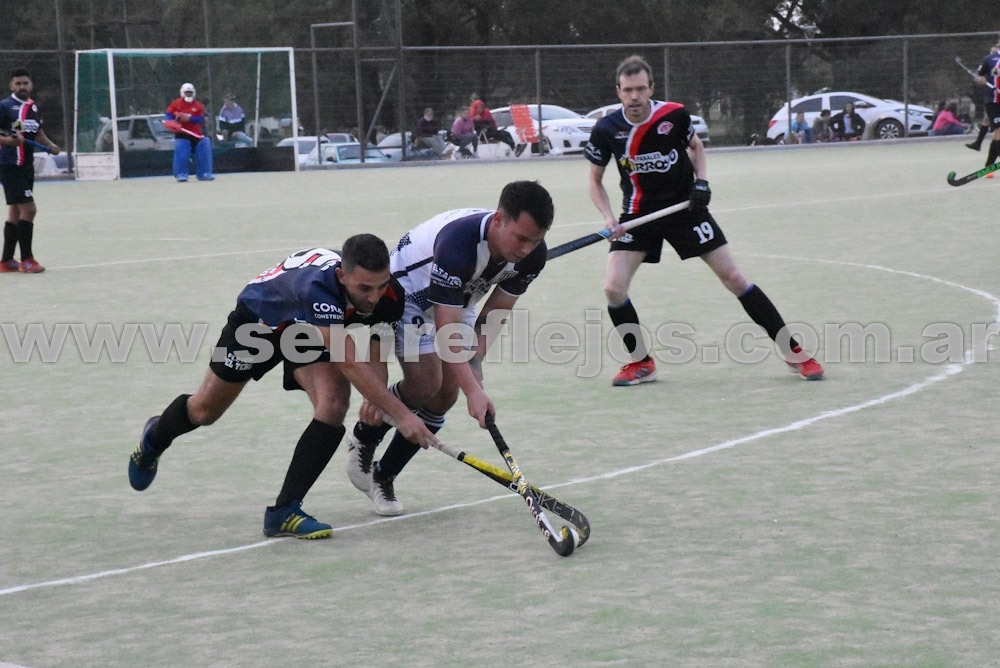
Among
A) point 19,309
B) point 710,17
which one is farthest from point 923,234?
point 710,17

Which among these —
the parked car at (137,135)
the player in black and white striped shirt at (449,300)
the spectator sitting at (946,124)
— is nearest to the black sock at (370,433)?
the player in black and white striped shirt at (449,300)

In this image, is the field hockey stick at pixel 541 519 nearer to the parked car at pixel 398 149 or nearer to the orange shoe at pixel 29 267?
the orange shoe at pixel 29 267

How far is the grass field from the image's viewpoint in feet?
11.8

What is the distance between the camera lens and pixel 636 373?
7117mm

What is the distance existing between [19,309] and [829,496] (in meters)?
6.74

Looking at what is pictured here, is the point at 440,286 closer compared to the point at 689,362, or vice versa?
the point at 440,286

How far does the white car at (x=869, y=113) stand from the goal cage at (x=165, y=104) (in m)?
10.6

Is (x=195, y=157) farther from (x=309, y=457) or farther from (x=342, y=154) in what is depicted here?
(x=309, y=457)

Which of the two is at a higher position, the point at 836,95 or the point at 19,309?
the point at 836,95

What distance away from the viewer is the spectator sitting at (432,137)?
2961 centimetres

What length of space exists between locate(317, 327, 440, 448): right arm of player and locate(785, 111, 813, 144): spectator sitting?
1055 inches

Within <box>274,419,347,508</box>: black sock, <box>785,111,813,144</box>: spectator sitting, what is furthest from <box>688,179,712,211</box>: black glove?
<box>785,111,813,144</box>: spectator sitting

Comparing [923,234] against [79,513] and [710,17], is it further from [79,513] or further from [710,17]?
[710,17]

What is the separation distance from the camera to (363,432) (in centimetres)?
504
